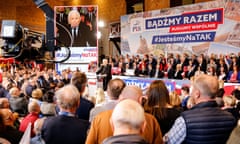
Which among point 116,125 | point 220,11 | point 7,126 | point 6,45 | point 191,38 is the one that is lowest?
point 7,126

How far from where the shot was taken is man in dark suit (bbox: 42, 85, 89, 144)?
206cm

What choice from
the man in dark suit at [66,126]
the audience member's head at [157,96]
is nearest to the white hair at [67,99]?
the man in dark suit at [66,126]

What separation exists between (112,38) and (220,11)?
22.2 feet

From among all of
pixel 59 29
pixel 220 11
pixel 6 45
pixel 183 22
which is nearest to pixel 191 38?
pixel 183 22

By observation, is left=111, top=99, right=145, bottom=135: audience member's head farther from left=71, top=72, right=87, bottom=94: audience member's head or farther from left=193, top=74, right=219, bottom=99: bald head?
left=71, top=72, right=87, bottom=94: audience member's head

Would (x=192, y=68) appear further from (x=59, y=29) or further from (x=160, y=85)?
(x=160, y=85)

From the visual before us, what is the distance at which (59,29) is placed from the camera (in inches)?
373

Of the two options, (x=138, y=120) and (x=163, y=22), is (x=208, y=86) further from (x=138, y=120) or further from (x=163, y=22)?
(x=163, y=22)

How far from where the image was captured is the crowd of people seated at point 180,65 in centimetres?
900

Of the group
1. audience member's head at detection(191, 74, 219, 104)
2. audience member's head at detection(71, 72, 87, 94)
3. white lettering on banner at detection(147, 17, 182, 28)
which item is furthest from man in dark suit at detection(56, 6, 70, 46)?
audience member's head at detection(191, 74, 219, 104)

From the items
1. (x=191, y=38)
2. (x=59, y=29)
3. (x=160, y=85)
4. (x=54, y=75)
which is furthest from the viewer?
(x=191, y=38)

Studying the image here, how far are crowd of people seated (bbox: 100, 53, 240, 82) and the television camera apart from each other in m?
5.22

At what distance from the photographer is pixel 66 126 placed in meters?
2.06

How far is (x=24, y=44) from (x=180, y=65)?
734 cm
